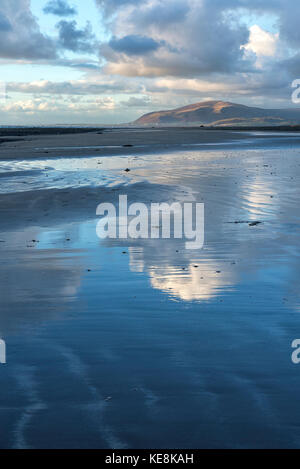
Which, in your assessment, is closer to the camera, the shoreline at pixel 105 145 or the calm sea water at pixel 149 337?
the calm sea water at pixel 149 337

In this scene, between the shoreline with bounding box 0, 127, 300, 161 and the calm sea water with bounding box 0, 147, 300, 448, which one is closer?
the calm sea water with bounding box 0, 147, 300, 448

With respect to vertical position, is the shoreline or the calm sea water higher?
the shoreline

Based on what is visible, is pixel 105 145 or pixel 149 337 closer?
pixel 149 337

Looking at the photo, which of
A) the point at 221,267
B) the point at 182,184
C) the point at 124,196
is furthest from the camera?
the point at 182,184

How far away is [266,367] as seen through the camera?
5.18 m

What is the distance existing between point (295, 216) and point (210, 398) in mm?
9854

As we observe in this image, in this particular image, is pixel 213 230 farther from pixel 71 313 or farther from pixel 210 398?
pixel 210 398

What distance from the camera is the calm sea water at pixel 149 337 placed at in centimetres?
415

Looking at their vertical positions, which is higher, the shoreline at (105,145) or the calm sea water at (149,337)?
the shoreline at (105,145)

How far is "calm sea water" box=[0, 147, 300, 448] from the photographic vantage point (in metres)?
4.15

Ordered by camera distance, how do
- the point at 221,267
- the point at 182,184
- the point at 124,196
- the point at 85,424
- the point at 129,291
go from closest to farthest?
the point at 85,424, the point at 129,291, the point at 221,267, the point at 124,196, the point at 182,184

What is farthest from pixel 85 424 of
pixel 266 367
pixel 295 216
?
pixel 295 216

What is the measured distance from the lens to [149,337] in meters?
5.99

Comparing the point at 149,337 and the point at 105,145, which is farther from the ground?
the point at 105,145
